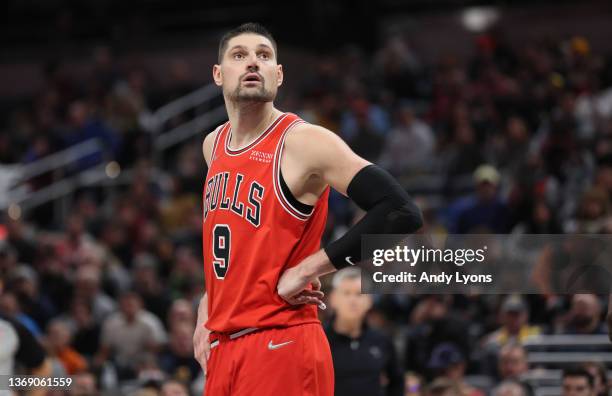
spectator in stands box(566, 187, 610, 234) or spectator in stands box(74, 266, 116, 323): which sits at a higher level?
spectator in stands box(566, 187, 610, 234)

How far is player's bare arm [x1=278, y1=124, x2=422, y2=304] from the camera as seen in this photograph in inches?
179

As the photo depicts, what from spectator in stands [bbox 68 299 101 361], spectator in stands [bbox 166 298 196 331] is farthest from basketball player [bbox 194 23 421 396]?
spectator in stands [bbox 68 299 101 361]

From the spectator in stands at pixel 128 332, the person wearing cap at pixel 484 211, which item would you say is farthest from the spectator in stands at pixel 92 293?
the person wearing cap at pixel 484 211

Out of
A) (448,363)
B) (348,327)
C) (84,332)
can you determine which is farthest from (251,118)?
(84,332)

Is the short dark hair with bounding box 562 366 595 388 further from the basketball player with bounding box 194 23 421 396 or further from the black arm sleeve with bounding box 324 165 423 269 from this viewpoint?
the black arm sleeve with bounding box 324 165 423 269

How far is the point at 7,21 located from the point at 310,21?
6.98 meters

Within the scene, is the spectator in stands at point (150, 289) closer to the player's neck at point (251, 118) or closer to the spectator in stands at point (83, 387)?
the spectator in stands at point (83, 387)

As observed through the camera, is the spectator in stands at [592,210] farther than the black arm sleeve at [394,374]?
Yes

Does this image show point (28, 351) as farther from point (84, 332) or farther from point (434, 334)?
point (84, 332)

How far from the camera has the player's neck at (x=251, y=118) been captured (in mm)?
5023

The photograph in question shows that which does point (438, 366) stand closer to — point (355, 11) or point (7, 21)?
point (355, 11)

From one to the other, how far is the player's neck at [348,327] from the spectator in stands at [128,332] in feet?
12.8

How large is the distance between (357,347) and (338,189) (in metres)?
3.40

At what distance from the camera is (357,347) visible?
7.91 meters
